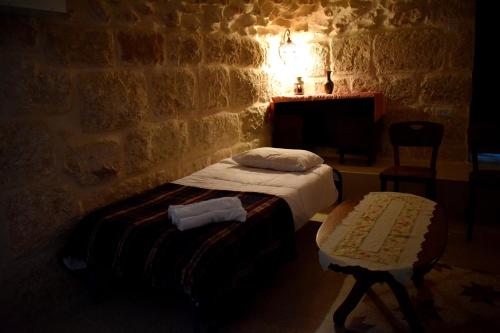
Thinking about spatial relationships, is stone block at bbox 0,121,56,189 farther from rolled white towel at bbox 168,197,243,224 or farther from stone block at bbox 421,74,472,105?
stone block at bbox 421,74,472,105

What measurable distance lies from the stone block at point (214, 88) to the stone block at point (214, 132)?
0.10 meters

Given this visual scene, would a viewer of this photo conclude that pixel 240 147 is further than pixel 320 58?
No

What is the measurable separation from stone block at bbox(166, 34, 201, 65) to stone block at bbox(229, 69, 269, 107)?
54 cm

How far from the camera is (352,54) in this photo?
4.39m

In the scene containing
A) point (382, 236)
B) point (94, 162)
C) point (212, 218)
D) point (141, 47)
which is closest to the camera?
point (382, 236)

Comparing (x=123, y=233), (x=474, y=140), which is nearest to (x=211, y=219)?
(x=123, y=233)

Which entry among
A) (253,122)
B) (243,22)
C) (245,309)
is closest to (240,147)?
(253,122)

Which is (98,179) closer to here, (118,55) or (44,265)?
(44,265)

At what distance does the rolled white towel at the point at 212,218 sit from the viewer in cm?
207

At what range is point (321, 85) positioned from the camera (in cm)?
462

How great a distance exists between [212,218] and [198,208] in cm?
9

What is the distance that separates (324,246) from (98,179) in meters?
1.40

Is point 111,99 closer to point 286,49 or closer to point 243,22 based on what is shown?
point 243,22

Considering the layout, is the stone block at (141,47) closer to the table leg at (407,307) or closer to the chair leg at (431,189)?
the table leg at (407,307)
